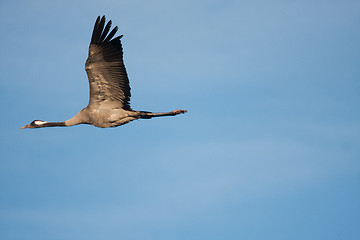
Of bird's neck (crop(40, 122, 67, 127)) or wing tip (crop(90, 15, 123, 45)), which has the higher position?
wing tip (crop(90, 15, 123, 45))

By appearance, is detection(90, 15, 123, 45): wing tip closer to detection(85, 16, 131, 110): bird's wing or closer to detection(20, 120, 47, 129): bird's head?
detection(85, 16, 131, 110): bird's wing

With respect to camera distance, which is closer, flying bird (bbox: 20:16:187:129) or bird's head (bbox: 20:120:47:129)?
flying bird (bbox: 20:16:187:129)

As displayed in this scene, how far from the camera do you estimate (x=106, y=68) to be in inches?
938

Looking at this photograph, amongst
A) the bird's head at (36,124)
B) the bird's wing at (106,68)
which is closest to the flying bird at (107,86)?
the bird's wing at (106,68)

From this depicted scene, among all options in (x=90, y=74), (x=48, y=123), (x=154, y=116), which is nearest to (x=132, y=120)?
(x=154, y=116)

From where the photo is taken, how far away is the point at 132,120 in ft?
80.9

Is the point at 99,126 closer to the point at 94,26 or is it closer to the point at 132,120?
the point at 132,120

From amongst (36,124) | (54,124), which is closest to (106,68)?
(54,124)

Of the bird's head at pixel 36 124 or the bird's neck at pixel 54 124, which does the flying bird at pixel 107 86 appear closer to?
the bird's neck at pixel 54 124

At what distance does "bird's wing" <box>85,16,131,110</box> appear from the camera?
2366cm

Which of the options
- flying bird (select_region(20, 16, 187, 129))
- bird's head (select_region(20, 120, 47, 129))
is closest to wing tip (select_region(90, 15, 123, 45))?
flying bird (select_region(20, 16, 187, 129))

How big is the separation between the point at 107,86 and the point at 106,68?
0.73 metres

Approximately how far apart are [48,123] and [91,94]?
3257mm

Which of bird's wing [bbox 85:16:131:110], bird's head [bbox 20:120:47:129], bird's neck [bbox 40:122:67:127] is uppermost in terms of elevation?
bird's wing [bbox 85:16:131:110]
